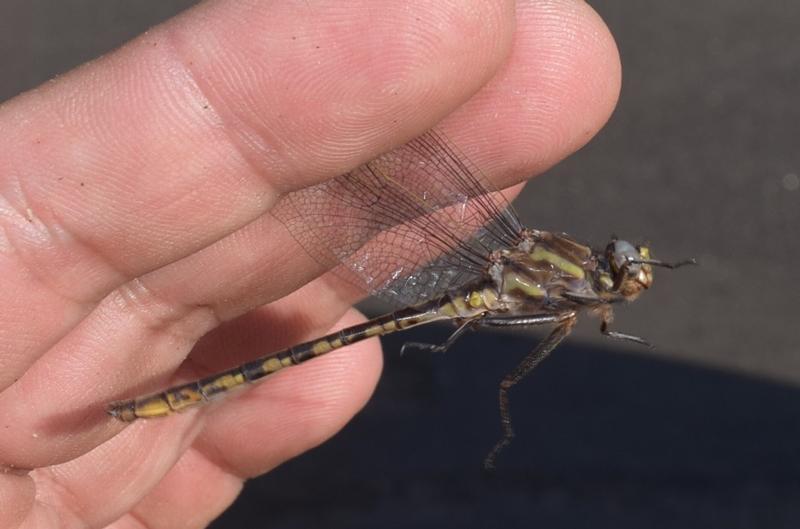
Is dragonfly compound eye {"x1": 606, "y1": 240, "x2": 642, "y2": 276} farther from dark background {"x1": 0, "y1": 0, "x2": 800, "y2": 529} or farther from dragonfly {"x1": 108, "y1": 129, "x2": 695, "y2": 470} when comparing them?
dark background {"x1": 0, "y1": 0, "x2": 800, "y2": 529}

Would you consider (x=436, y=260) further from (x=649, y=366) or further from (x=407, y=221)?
(x=649, y=366)

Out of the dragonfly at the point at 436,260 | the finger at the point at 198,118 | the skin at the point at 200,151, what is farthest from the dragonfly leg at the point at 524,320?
the finger at the point at 198,118

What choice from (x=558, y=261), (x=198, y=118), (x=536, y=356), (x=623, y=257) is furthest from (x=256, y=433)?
(x=198, y=118)

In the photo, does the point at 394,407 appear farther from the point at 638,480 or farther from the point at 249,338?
the point at 249,338

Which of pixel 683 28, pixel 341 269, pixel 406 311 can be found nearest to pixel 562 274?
pixel 406 311

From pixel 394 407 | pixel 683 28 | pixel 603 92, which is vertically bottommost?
pixel 394 407

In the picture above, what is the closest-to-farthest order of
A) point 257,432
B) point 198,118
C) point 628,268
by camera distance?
1. point 198,118
2. point 628,268
3. point 257,432
